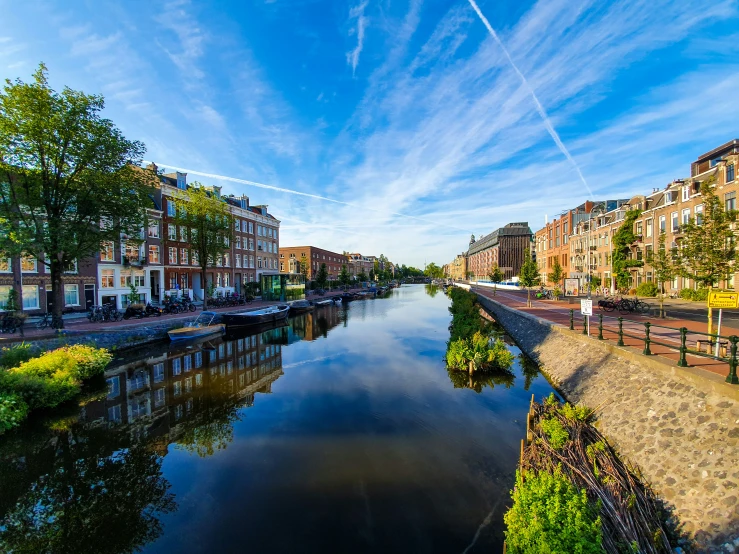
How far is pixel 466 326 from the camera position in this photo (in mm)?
20547

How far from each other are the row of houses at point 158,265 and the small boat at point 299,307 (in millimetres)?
8745

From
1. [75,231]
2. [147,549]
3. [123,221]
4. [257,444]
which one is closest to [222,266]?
[123,221]

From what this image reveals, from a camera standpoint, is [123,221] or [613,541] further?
[123,221]

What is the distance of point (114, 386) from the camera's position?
14172 millimetres

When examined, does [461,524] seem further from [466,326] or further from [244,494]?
[466,326]

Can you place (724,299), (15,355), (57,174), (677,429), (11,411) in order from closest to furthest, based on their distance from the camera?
(677,429) < (724,299) < (11,411) < (15,355) < (57,174)

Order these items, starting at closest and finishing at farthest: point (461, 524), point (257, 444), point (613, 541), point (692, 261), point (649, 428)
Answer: point (613, 541)
point (461, 524)
point (649, 428)
point (257, 444)
point (692, 261)

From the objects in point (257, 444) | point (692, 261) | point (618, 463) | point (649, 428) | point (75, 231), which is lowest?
point (257, 444)

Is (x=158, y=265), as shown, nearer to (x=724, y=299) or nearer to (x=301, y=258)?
(x=724, y=299)

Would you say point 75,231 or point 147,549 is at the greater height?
point 75,231

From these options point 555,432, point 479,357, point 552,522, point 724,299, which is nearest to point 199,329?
point 479,357

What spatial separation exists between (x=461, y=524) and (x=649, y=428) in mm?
4549

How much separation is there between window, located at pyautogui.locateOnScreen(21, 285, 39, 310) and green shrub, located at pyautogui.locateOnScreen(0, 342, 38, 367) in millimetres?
11202

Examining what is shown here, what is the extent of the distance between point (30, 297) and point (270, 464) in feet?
86.1
